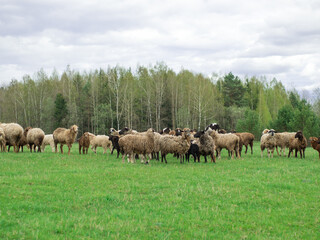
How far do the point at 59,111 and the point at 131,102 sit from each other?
16399 millimetres

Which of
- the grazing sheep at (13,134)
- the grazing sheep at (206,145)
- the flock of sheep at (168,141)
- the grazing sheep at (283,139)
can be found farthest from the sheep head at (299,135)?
the grazing sheep at (13,134)

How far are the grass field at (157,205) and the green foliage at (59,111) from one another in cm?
5294

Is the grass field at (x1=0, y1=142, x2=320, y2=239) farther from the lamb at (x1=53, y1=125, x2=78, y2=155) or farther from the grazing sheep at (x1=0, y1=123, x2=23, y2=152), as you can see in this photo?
the grazing sheep at (x1=0, y1=123, x2=23, y2=152)

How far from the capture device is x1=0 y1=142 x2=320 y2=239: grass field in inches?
273

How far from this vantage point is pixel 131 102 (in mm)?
59062

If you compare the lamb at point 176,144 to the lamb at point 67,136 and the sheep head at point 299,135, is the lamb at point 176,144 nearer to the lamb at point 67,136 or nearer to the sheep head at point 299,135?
the lamb at point 67,136

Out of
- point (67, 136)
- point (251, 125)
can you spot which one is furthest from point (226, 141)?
point (251, 125)

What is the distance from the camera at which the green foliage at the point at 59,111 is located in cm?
6438

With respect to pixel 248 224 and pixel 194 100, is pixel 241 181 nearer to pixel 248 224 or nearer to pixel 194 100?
pixel 248 224

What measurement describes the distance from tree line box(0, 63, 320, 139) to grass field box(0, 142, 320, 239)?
1613 inches

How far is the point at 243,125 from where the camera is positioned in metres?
51.0

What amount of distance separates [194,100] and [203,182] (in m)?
50.9

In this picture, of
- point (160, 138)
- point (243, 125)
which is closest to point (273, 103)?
point (243, 125)

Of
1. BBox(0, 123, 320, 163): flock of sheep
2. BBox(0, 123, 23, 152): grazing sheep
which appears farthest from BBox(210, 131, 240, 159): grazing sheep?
BBox(0, 123, 23, 152): grazing sheep
